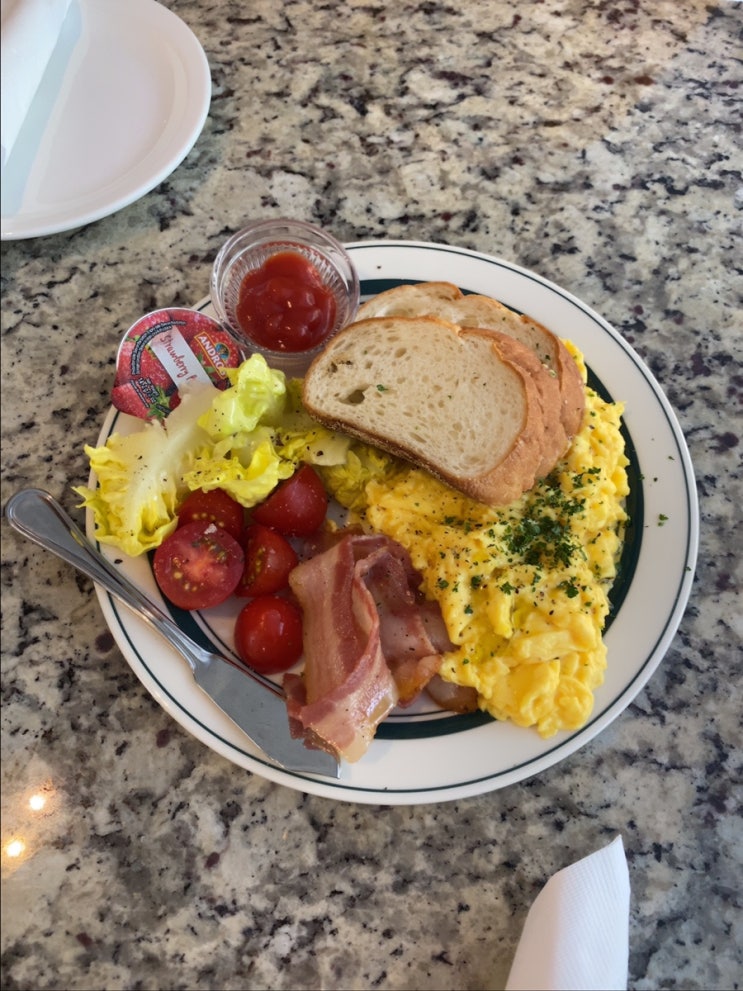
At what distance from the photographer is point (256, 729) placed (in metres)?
1.73

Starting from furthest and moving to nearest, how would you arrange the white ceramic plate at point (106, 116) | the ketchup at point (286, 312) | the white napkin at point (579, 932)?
the white ceramic plate at point (106, 116) → the ketchup at point (286, 312) → the white napkin at point (579, 932)


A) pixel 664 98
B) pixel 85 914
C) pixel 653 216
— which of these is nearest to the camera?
pixel 85 914

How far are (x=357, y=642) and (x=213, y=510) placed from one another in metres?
0.50

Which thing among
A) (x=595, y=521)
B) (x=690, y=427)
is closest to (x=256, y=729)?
(x=595, y=521)

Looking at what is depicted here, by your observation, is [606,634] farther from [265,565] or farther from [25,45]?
[25,45]

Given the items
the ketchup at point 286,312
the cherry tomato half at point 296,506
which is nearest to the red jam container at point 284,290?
the ketchup at point 286,312

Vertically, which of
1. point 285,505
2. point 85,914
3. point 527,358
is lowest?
point 85,914

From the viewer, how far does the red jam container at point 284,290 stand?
6.85 ft

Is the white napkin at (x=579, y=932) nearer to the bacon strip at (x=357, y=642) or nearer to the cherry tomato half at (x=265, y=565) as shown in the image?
the bacon strip at (x=357, y=642)

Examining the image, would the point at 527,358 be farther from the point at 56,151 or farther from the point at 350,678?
the point at 56,151

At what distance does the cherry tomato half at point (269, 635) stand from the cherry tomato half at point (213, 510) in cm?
21

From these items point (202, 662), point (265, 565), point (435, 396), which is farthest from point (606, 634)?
point (202, 662)

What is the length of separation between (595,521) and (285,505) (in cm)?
79

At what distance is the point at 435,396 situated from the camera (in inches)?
79.6
